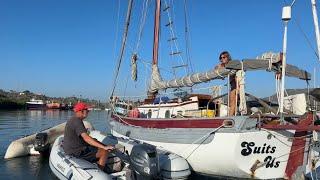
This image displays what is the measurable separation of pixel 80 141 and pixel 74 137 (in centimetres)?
24

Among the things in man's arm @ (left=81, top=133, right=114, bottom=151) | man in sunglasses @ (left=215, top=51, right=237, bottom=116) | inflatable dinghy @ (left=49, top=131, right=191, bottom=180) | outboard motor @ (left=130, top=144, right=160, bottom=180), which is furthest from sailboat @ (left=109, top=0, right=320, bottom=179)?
man's arm @ (left=81, top=133, right=114, bottom=151)

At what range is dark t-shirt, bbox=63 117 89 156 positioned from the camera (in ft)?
32.5

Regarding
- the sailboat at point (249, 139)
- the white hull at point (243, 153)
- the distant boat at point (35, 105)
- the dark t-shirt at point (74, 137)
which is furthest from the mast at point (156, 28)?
the distant boat at point (35, 105)

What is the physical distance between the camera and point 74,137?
10.2m

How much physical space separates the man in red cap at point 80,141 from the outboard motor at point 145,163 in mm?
803

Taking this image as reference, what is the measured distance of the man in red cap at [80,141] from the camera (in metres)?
9.84

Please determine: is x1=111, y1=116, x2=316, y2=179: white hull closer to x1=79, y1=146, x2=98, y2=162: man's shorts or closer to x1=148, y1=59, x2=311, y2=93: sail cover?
x1=148, y1=59, x2=311, y2=93: sail cover

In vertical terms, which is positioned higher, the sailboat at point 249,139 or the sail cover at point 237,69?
the sail cover at point 237,69

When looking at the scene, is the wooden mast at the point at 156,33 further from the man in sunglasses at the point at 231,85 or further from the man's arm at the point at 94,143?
the man's arm at the point at 94,143

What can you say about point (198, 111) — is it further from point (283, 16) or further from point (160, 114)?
point (283, 16)

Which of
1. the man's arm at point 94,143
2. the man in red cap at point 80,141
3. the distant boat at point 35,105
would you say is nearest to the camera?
the man's arm at point 94,143

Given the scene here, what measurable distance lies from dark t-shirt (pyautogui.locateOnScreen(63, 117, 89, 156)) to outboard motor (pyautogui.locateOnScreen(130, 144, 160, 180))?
4.51 ft

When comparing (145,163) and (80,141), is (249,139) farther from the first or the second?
(80,141)

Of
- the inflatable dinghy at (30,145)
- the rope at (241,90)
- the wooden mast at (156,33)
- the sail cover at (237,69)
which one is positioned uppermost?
the wooden mast at (156,33)
